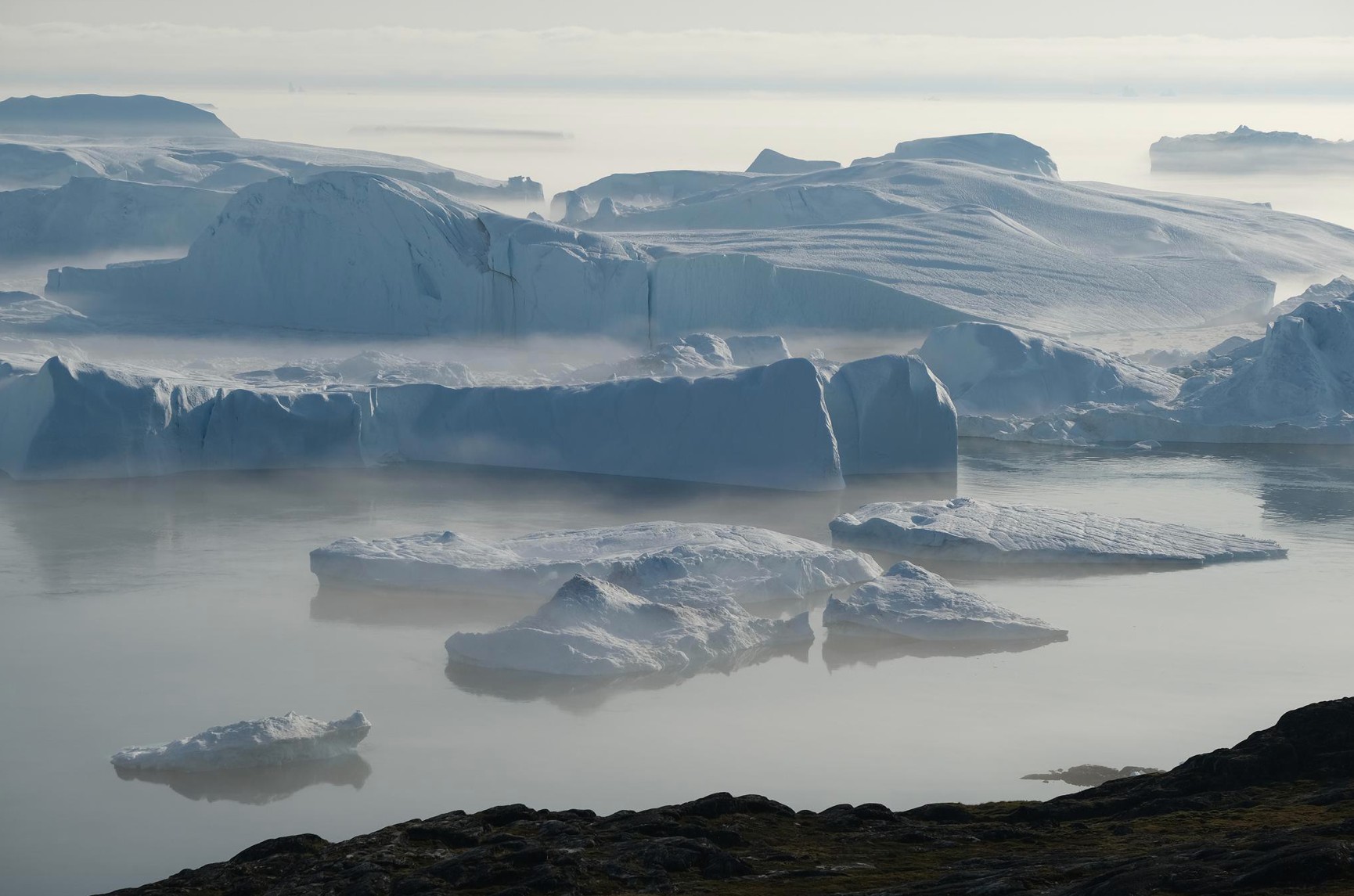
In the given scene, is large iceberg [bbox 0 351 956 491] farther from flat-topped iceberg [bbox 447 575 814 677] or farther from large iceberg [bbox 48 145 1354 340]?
flat-topped iceberg [bbox 447 575 814 677]

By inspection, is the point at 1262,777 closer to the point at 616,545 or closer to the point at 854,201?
the point at 616,545

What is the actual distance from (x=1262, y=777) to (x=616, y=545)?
495 cm

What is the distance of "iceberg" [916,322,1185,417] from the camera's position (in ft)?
55.2

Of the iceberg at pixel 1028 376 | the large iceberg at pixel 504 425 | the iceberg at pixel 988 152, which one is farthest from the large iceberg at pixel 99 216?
the iceberg at pixel 988 152

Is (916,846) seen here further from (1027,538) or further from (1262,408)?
(1262,408)

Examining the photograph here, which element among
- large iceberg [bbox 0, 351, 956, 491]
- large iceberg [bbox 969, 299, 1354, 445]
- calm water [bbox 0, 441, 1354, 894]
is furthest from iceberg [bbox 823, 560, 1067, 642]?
large iceberg [bbox 969, 299, 1354, 445]

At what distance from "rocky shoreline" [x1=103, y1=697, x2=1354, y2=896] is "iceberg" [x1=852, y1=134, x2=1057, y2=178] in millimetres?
29857

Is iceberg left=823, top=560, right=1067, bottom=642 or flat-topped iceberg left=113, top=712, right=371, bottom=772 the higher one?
iceberg left=823, top=560, right=1067, bottom=642

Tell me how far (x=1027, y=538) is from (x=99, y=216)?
17.0 m

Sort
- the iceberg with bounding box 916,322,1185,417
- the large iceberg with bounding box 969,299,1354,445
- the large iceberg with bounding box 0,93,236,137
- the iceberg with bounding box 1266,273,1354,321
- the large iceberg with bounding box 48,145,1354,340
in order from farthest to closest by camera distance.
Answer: the large iceberg with bounding box 0,93,236,137 → the iceberg with bounding box 1266,273,1354,321 → the large iceberg with bounding box 48,145,1354,340 → the iceberg with bounding box 916,322,1185,417 → the large iceberg with bounding box 969,299,1354,445

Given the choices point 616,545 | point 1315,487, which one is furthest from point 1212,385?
point 616,545

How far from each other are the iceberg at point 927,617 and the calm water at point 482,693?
30 centimetres

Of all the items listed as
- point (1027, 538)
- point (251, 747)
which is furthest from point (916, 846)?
point (1027, 538)

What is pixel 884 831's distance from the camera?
562 cm
